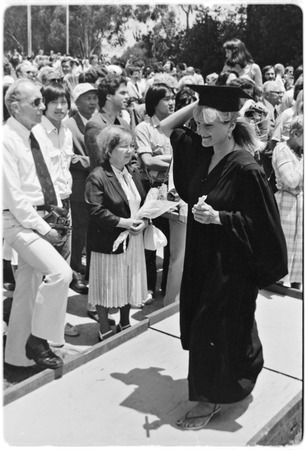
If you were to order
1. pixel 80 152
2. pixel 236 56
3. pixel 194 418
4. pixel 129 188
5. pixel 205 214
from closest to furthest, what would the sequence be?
1. pixel 205 214
2. pixel 194 418
3. pixel 129 188
4. pixel 80 152
5. pixel 236 56

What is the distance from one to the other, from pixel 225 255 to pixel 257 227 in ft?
0.78

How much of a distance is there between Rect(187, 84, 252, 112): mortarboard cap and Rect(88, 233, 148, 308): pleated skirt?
166 centimetres

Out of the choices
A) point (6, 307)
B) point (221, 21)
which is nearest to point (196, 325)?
point (6, 307)

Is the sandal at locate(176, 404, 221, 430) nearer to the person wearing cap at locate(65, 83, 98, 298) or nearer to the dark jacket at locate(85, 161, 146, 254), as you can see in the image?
the dark jacket at locate(85, 161, 146, 254)

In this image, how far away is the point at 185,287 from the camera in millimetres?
3514

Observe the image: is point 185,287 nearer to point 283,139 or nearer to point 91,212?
point 91,212

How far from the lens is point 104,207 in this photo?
4.47 metres

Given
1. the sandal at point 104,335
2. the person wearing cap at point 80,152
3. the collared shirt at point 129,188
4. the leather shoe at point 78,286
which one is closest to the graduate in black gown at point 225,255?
the collared shirt at point 129,188

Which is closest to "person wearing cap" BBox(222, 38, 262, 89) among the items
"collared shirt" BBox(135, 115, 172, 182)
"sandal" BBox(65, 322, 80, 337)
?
"collared shirt" BBox(135, 115, 172, 182)

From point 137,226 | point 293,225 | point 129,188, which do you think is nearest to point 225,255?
point 137,226

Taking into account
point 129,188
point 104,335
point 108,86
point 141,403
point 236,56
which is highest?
point 236,56

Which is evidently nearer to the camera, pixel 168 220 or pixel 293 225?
pixel 168 220

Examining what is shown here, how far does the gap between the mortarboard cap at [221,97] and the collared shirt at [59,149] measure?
6.20 ft

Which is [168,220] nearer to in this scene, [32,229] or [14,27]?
[32,229]
